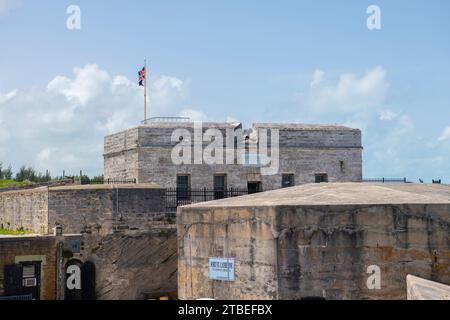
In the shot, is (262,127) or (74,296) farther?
(262,127)

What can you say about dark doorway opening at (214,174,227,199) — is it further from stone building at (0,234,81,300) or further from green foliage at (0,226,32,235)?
green foliage at (0,226,32,235)

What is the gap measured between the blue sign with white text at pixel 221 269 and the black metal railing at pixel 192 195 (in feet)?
32.4

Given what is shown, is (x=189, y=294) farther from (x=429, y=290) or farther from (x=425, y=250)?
(x=429, y=290)

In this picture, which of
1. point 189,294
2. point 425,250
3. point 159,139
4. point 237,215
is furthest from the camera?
point 159,139

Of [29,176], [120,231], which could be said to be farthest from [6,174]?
[120,231]

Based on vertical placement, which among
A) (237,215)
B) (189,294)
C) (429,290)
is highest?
(237,215)

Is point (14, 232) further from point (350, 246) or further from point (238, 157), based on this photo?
point (350, 246)

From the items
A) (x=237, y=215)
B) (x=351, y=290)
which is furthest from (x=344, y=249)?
(x=237, y=215)

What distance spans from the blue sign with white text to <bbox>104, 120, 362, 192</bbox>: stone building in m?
11.5

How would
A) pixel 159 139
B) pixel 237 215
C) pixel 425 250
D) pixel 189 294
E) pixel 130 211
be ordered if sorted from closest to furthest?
pixel 425 250
pixel 237 215
pixel 189 294
pixel 130 211
pixel 159 139

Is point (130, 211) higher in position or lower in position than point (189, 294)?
higher

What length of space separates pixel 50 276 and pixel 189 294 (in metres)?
7.08

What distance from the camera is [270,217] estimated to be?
11.1 metres

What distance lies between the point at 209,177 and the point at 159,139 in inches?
97.6
